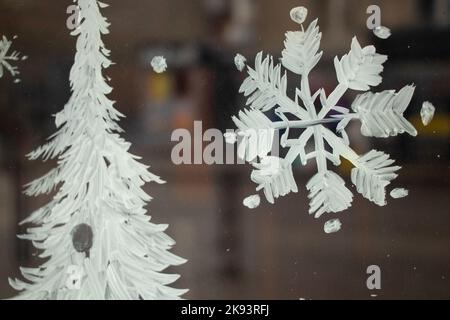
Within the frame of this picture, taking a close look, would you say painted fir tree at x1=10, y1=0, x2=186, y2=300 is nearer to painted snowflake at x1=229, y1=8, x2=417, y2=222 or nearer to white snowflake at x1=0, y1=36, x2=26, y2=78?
white snowflake at x1=0, y1=36, x2=26, y2=78

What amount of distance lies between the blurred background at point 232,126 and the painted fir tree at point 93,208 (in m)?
0.05

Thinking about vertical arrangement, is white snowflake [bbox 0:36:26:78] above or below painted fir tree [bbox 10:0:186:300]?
above

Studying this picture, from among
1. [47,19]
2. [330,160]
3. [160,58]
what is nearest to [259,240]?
A: [330,160]

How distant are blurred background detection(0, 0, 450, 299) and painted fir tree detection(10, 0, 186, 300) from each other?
0.05 metres

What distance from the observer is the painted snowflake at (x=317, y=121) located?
221cm

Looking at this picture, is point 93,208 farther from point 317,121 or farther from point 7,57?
point 317,121

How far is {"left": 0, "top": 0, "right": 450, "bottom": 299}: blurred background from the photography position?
7.22 ft

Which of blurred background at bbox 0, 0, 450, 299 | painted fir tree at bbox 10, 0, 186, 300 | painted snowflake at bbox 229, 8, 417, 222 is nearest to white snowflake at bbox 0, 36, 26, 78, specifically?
blurred background at bbox 0, 0, 450, 299

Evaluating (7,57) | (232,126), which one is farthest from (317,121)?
(7,57)

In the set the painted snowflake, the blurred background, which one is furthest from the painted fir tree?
the painted snowflake

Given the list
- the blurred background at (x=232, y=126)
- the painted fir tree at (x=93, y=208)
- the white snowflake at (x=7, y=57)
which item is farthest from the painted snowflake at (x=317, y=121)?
the white snowflake at (x=7, y=57)

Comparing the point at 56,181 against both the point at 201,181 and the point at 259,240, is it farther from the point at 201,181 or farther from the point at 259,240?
the point at 259,240

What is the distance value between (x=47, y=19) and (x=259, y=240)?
1158 millimetres

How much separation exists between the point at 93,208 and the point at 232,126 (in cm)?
62
